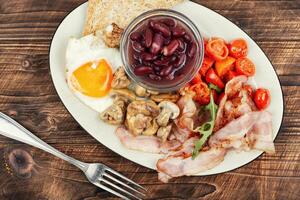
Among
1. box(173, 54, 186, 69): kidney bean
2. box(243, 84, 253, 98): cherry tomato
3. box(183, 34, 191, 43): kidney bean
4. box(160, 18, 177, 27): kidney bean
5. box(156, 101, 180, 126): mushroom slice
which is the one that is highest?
box(160, 18, 177, 27): kidney bean

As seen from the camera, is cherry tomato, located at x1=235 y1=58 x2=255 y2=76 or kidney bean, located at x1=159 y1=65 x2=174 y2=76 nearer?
kidney bean, located at x1=159 y1=65 x2=174 y2=76

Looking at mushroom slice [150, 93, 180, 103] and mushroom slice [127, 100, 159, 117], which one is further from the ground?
mushroom slice [150, 93, 180, 103]

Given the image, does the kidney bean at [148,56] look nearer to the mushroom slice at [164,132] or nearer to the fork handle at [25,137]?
the mushroom slice at [164,132]

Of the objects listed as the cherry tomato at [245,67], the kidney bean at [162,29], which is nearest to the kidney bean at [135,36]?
the kidney bean at [162,29]

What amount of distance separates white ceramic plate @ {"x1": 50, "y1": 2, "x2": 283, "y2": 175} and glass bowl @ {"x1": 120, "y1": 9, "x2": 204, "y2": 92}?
0.55ft

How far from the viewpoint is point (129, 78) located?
3322 mm

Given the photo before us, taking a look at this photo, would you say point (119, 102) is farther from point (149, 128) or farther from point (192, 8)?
point (192, 8)

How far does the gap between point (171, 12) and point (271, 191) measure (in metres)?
1.35

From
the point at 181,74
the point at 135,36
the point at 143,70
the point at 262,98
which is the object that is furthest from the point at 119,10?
the point at 262,98

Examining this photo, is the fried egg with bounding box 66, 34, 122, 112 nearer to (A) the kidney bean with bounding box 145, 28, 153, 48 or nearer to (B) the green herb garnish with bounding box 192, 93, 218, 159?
(A) the kidney bean with bounding box 145, 28, 153, 48

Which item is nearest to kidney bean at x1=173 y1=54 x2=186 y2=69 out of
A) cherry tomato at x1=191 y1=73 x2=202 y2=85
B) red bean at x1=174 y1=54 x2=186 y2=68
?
red bean at x1=174 y1=54 x2=186 y2=68

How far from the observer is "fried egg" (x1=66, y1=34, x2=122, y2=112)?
3.30 meters

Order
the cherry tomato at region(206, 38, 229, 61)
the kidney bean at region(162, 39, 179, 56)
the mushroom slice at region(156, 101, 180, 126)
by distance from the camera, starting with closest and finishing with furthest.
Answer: the kidney bean at region(162, 39, 179, 56) → the mushroom slice at region(156, 101, 180, 126) → the cherry tomato at region(206, 38, 229, 61)

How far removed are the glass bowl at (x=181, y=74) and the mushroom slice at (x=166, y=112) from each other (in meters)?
0.10
